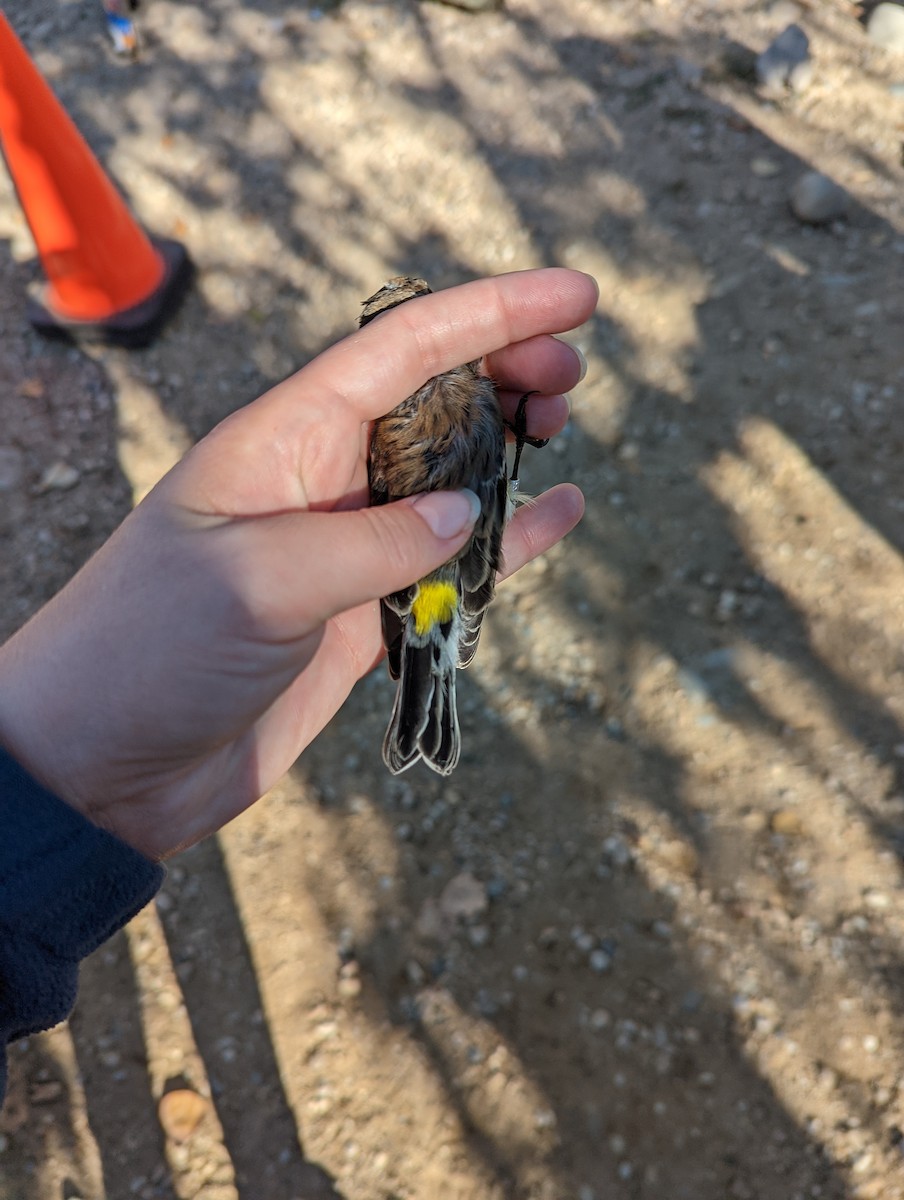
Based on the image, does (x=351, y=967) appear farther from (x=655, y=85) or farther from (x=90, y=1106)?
(x=655, y=85)

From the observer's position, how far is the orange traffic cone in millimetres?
4672

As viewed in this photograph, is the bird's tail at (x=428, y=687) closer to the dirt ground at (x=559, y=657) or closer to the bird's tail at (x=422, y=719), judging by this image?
the bird's tail at (x=422, y=719)

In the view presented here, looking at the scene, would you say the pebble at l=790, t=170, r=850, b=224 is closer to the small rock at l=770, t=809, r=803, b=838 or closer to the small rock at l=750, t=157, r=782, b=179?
the small rock at l=750, t=157, r=782, b=179

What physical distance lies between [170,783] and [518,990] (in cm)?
154

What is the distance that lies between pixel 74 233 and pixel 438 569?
342cm

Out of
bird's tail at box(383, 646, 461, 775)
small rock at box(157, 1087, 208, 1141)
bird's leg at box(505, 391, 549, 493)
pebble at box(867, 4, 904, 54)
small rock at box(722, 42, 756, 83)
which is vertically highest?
pebble at box(867, 4, 904, 54)

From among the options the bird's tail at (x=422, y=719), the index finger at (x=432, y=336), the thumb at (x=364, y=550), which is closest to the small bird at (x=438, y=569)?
the bird's tail at (x=422, y=719)

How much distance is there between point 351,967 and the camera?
11.1ft

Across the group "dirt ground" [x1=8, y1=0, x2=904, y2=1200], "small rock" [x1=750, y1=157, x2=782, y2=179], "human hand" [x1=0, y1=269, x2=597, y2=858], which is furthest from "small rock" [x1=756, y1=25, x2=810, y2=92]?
"human hand" [x1=0, y1=269, x2=597, y2=858]

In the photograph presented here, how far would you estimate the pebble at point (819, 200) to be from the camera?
16.5 ft

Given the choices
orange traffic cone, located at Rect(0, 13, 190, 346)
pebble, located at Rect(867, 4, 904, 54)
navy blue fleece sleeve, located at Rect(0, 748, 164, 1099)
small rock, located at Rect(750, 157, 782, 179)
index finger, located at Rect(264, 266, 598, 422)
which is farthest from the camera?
pebble, located at Rect(867, 4, 904, 54)

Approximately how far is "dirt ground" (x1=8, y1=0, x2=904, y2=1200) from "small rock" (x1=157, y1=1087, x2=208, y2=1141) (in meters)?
0.03

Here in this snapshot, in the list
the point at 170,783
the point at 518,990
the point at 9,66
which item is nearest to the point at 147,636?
the point at 170,783

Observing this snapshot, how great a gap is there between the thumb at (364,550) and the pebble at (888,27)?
5310 millimetres
